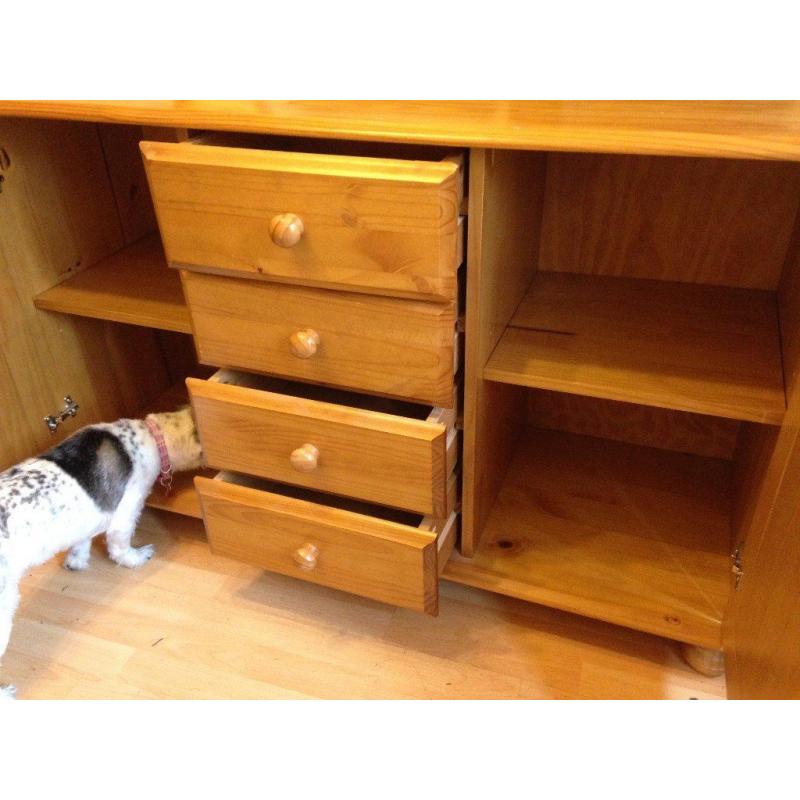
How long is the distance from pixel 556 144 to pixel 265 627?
851mm

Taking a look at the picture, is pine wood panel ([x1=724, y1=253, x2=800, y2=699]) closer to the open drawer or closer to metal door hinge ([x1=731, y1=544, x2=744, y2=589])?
metal door hinge ([x1=731, y1=544, x2=744, y2=589])

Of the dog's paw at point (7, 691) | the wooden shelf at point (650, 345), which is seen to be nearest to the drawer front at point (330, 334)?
the wooden shelf at point (650, 345)

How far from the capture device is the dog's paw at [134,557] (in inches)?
49.0

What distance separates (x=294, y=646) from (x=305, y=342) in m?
0.53

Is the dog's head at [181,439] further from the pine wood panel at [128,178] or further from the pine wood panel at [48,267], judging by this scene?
the pine wood panel at [128,178]

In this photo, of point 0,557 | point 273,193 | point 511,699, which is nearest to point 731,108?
point 273,193

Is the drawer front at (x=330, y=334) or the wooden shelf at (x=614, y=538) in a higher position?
the drawer front at (x=330, y=334)

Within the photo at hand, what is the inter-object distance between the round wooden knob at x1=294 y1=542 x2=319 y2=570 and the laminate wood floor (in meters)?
0.21

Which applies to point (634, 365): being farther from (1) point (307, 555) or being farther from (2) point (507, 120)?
(1) point (307, 555)

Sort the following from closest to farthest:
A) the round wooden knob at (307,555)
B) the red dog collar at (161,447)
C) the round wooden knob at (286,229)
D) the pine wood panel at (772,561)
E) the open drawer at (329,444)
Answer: the pine wood panel at (772,561), the round wooden knob at (286,229), the open drawer at (329,444), the round wooden knob at (307,555), the red dog collar at (161,447)

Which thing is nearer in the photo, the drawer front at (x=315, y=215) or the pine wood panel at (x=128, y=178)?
the drawer front at (x=315, y=215)

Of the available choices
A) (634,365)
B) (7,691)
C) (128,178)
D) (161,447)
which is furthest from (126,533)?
(634,365)

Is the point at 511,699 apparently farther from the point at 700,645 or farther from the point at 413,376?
the point at 413,376

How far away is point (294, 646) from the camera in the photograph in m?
1.11
